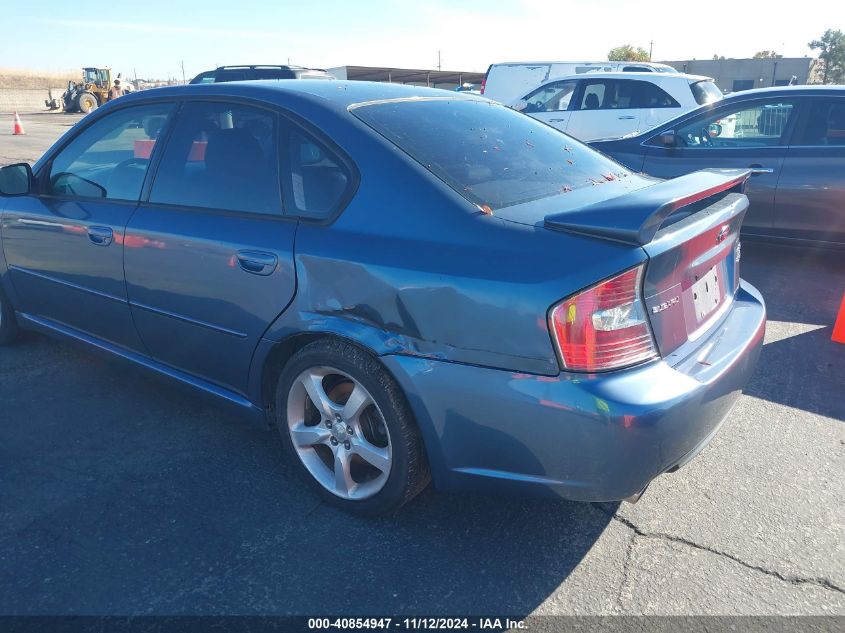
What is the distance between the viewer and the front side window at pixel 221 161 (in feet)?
9.44

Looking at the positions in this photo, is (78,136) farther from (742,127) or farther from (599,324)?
(742,127)

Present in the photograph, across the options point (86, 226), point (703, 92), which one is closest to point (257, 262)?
point (86, 226)

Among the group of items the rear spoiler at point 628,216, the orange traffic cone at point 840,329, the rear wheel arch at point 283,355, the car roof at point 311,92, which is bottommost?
the orange traffic cone at point 840,329

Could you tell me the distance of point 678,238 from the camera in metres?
2.32

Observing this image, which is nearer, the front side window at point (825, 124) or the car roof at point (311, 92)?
the car roof at point (311, 92)

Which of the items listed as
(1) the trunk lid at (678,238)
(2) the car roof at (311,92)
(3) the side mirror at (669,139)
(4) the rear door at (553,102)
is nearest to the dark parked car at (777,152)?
(3) the side mirror at (669,139)

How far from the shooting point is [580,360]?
2.12 m

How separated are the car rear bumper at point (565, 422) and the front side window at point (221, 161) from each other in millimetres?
1022

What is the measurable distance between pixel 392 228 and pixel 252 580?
4.26 feet

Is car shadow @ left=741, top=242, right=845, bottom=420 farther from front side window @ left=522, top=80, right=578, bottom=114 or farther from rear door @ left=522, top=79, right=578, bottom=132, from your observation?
front side window @ left=522, top=80, right=578, bottom=114

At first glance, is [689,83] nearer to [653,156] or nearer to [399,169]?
[653,156]

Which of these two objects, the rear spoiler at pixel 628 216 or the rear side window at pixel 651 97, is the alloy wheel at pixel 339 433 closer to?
the rear spoiler at pixel 628 216

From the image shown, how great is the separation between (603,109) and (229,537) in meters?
10.3

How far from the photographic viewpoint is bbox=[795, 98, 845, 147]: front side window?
583 centimetres
